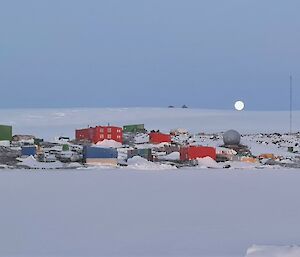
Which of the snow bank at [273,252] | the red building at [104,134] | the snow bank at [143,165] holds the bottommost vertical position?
the snow bank at [273,252]

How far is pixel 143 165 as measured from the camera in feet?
29.2

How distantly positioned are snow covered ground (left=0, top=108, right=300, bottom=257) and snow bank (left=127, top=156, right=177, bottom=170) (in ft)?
0.47

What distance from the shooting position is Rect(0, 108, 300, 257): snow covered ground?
173 inches

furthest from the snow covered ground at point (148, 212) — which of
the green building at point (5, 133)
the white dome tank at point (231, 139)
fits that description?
the white dome tank at point (231, 139)

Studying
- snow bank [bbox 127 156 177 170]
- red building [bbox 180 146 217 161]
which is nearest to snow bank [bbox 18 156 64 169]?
snow bank [bbox 127 156 177 170]

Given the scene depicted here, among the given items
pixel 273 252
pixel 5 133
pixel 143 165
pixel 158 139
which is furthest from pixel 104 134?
pixel 273 252

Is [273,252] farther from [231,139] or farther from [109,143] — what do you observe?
[231,139]

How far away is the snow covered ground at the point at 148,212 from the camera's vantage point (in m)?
4.40

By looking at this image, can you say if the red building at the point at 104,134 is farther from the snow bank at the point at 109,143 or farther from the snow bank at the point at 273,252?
the snow bank at the point at 273,252

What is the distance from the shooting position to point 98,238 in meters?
4.62

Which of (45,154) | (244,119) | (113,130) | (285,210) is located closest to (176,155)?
(45,154)

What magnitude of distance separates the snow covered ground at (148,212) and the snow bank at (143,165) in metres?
0.14

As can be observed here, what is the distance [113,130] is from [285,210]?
8.33 metres

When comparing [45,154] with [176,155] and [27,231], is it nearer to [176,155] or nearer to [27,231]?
[176,155]
